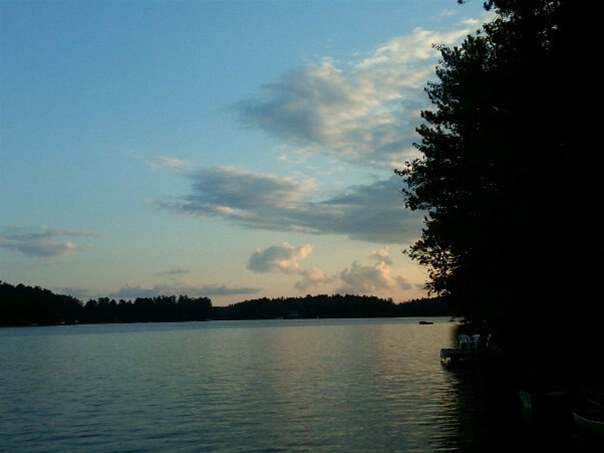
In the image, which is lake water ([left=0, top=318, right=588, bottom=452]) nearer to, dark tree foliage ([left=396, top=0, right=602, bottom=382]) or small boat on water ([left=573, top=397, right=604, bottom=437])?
small boat on water ([left=573, top=397, right=604, bottom=437])

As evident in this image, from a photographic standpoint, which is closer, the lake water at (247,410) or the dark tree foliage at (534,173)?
the dark tree foliage at (534,173)

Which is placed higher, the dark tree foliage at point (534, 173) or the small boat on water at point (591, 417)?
the dark tree foliage at point (534, 173)

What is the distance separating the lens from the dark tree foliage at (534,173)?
2323 cm

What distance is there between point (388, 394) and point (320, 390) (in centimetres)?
543

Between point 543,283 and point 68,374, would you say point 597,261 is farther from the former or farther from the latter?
point 68,374

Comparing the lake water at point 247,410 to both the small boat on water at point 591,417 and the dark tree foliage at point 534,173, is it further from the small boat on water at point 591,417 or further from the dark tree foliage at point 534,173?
the dark tree foliage at point 534,173

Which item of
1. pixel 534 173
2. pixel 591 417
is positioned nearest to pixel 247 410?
pixel 591 417

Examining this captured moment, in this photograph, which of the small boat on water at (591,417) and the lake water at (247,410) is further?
the lake water at (247,410)

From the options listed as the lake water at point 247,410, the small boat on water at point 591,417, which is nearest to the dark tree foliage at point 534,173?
the small boat on water at point 591,417

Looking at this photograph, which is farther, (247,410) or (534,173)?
(247,410)

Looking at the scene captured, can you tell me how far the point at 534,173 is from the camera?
24.8 metres

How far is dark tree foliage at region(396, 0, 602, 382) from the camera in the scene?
23234 mm

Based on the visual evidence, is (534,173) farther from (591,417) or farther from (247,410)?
(247,410)

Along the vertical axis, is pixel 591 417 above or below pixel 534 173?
below
